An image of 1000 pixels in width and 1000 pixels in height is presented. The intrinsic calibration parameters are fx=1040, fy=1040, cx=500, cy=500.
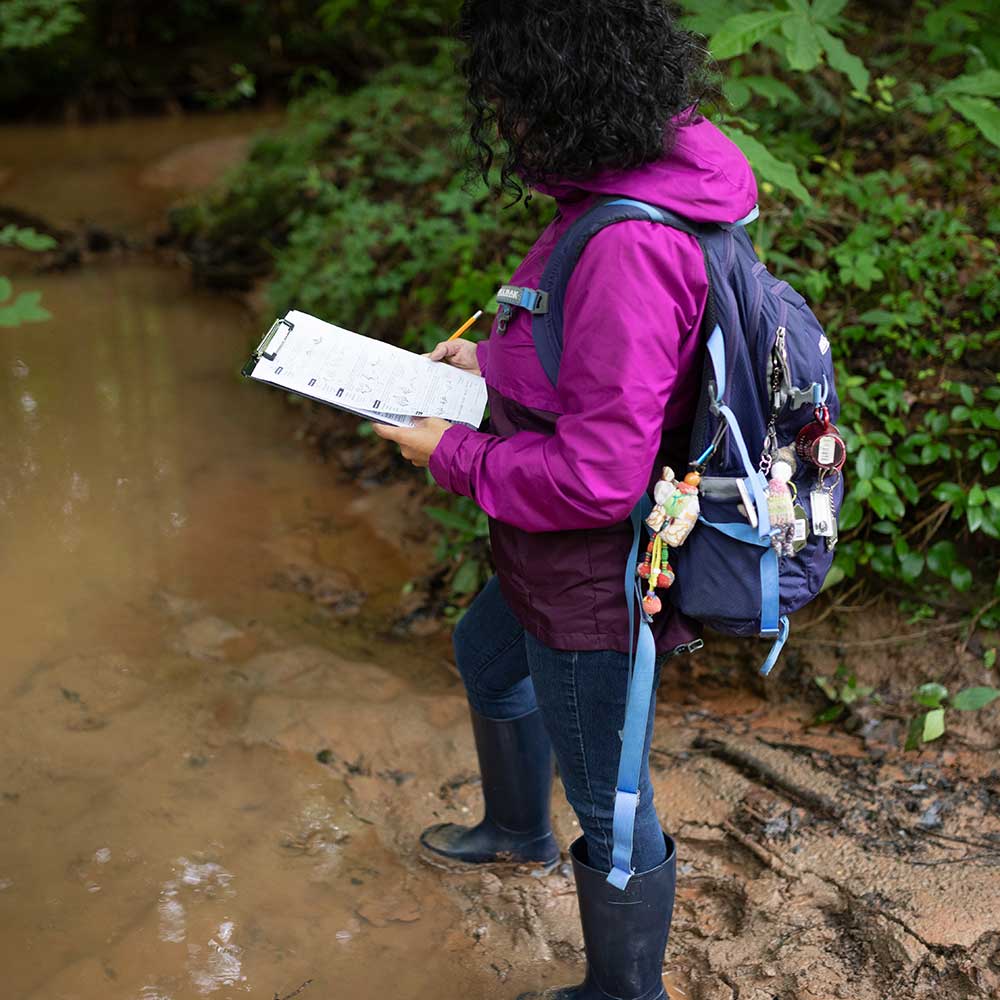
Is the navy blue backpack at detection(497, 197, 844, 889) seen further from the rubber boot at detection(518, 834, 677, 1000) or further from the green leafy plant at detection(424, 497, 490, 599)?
the green leafy plant at detection(424, 497, 490, 599)

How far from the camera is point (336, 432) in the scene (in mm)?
5027

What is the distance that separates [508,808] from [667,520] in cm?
117

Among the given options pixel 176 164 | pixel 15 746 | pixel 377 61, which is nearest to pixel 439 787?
pixel 15 746

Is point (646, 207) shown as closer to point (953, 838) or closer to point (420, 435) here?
point (420, 435)

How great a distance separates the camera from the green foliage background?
3.07 metres

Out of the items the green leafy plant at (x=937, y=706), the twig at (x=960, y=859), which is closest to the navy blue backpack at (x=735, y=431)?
the twig at (x=960, y=859)

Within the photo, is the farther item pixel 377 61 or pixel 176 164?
pixel 377 61

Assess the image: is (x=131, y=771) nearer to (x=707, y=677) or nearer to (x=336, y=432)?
(x=707, y=677)

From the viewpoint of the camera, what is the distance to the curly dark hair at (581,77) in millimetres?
1518

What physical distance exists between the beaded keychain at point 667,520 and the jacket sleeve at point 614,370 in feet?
0.31

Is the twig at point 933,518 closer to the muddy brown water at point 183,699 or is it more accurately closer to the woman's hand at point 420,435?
the muddy brown water at point 183,699

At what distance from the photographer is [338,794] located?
2.87m

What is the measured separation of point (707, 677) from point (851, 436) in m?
Answer: 0.87

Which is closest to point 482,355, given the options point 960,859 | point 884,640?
point 960,859
